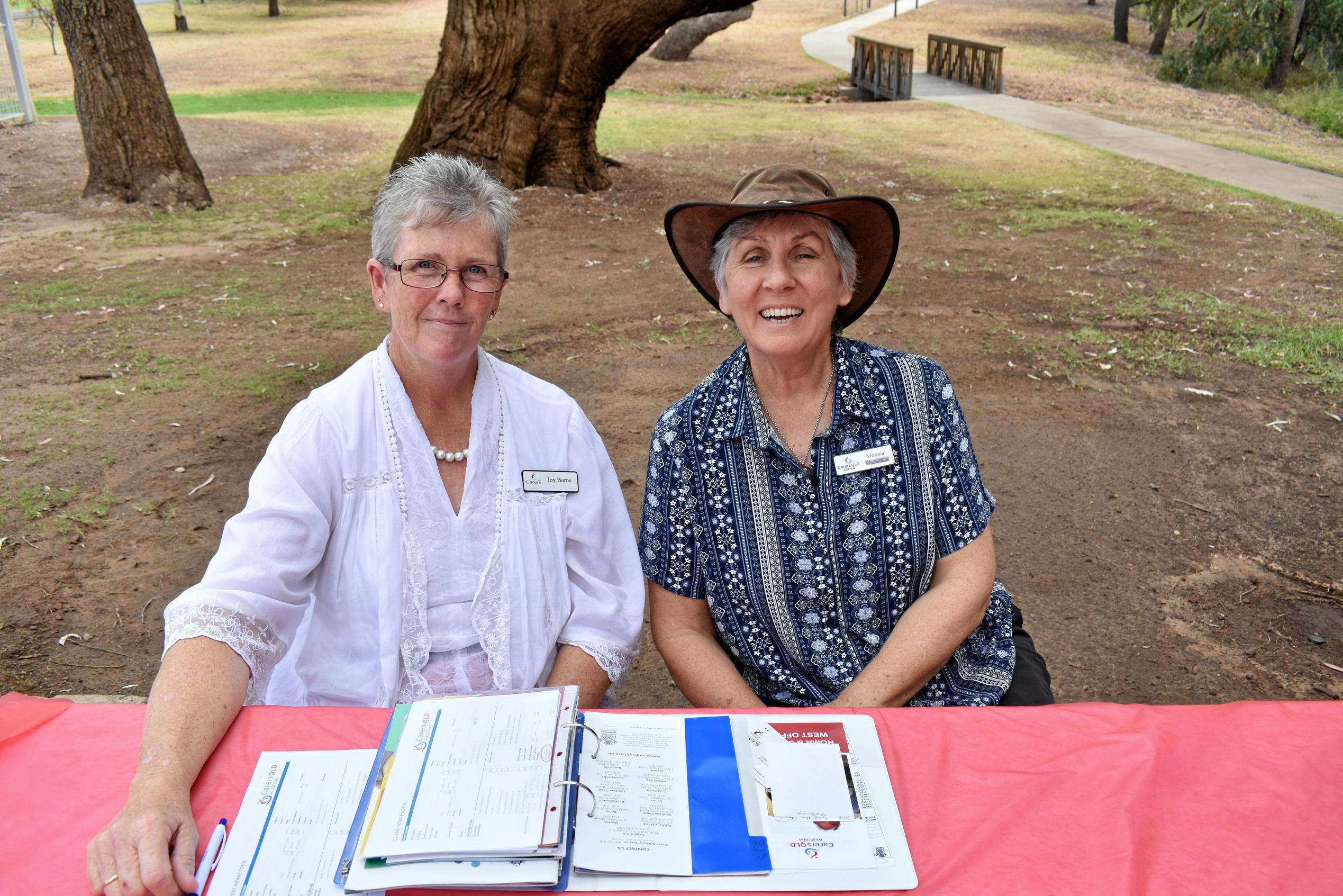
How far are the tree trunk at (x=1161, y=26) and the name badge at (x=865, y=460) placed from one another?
28404 mm

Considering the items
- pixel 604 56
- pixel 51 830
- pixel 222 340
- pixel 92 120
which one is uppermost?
pixel 604 56

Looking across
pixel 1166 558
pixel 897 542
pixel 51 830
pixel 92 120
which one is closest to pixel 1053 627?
pixel 1166 558

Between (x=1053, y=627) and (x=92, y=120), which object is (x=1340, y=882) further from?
(x=92, y=120)

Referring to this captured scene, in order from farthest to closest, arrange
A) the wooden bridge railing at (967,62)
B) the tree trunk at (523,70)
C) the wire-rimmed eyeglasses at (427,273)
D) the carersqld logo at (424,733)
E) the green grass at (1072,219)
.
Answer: the wooden bridge railing at (967,62) < the tree trunk at (523,70) < the green grass at (1072,219) < the wire-rimmed eyeglasses at (427,273) < the carersqld logo at (424,733)

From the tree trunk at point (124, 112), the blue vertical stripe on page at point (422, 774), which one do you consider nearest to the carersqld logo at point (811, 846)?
the blue vertical stripe on page at point (422, 774)

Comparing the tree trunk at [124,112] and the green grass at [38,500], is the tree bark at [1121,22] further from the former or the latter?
the green grass at [38,500]

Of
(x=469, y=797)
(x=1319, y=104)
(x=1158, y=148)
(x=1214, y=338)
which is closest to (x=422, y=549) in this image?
(x=469, y=797)

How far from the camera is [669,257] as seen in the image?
840 cm

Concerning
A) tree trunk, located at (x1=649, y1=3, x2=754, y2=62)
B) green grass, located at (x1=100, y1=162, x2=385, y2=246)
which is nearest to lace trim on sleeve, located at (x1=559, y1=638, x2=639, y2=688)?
green grass, located at (x1=100, y1=162, x2=385, y2=246)

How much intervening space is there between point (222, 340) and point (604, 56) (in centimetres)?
516

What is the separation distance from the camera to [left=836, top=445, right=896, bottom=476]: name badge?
2236 mm

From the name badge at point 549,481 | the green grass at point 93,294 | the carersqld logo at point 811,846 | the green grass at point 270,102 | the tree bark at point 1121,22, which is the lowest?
the green grass at point 93,294

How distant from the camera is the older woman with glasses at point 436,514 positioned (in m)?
2.05

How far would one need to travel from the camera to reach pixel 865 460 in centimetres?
224
